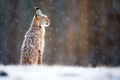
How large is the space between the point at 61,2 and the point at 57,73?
1.17 metres

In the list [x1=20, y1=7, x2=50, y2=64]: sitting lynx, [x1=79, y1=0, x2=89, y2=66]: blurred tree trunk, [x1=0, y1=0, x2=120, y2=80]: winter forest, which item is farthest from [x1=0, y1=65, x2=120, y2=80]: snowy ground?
[x1=79, y1=0, x2=89, y2=66]: blurred tree trunk

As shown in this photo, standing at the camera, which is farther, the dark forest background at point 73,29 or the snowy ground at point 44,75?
the dark forest background at point 73,29

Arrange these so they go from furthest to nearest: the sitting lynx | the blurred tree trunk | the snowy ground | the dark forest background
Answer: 1. the blurred tree trunk
2. the dark forest background
3. the sitting lynx
4. the snowy ground

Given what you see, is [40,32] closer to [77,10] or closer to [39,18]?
[39,18]

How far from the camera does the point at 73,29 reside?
11.5 feet

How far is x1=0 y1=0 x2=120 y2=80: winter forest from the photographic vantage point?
3281 millimetres

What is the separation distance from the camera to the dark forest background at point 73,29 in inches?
129

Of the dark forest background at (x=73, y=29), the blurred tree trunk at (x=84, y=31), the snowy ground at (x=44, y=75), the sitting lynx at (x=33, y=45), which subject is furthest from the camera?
the blurred tree trunk at (x=84, y=31)

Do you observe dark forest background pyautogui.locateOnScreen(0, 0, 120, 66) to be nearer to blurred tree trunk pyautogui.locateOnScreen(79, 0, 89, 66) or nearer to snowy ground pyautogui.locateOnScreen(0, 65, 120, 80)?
blurred tree trunk pyautogui.locateOnScreen(79, 0, 89, 66)

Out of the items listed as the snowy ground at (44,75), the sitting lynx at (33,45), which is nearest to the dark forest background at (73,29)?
the sitting lynx at (33,45)

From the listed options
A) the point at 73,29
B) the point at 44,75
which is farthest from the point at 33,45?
the point at 73,29

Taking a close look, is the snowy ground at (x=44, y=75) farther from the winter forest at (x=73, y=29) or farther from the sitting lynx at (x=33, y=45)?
the winter forest at (x=73, y=29)

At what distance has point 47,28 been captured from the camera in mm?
3363

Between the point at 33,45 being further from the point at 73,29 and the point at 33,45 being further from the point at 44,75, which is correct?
the point at 73,29
